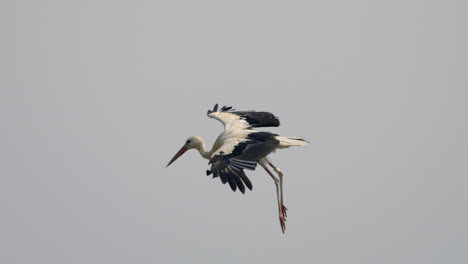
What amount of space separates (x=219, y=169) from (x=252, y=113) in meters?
6.11

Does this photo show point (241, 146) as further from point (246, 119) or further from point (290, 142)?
point (246, 119)

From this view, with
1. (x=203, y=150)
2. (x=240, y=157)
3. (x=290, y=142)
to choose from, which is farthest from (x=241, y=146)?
(x=203, y=150)

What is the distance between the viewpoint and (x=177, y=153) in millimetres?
30047

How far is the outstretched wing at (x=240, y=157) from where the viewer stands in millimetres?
23539

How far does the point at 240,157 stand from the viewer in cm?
2480

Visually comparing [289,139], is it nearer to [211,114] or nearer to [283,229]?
[283,229]

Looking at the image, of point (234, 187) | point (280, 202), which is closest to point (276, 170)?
point (280, 202)

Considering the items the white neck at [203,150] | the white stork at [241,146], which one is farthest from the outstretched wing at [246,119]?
the white neck at [203,150]

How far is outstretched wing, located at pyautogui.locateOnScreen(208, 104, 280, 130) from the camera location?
28894 millimetres

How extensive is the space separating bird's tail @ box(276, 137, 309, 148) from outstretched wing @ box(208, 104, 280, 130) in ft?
5.62

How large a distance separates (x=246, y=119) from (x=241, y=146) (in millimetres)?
3682

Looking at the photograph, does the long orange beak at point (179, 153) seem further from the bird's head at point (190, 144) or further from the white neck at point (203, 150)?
the white neck at point (203, 150)

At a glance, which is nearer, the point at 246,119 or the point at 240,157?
the point at 240,157

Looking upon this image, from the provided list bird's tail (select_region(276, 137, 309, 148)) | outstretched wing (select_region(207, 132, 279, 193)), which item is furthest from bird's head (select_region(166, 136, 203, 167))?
bird's tail (select_region(276, 137, 309, 148))
